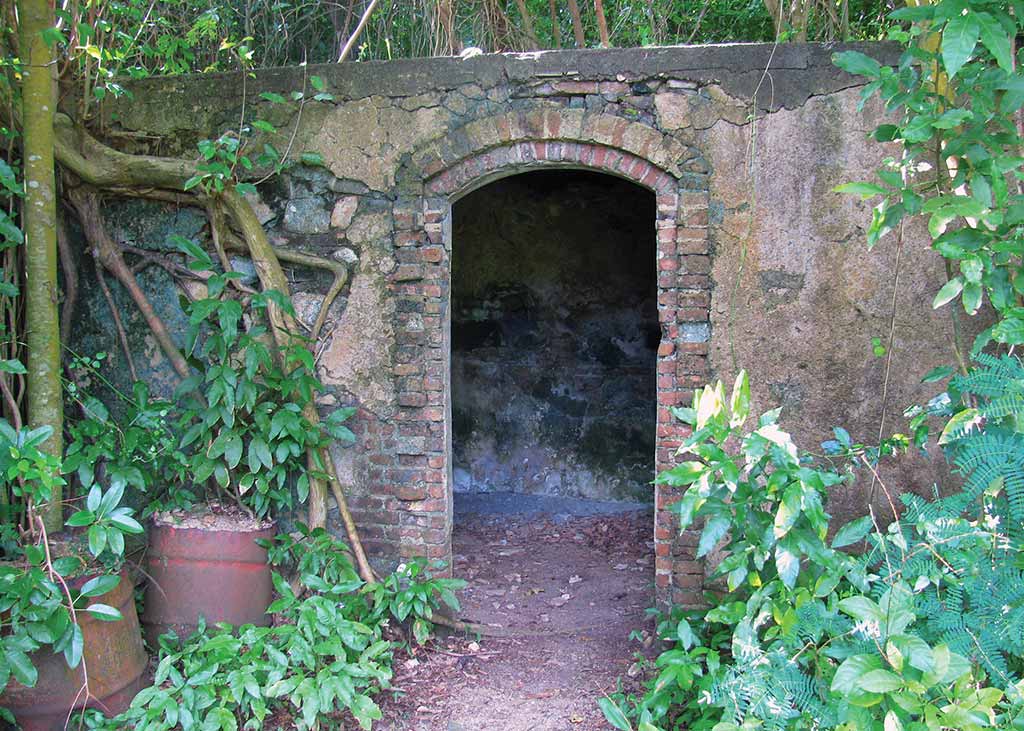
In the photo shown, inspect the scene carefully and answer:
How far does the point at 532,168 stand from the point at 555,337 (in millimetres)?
2621

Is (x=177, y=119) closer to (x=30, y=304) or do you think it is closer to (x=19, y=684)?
(x=30, y=304)

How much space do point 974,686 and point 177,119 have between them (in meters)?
3.88

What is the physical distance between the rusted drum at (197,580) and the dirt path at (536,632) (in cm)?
77

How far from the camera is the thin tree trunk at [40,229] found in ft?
10.8

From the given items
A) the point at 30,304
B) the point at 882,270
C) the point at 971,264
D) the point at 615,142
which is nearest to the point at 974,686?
the point at 971,264

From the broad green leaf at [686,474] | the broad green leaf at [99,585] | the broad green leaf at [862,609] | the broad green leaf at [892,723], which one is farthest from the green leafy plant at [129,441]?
the broad green leaf at [892,723]

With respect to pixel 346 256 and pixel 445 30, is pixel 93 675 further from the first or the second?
pixel 445 30

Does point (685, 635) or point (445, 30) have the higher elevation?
point (445, 30)

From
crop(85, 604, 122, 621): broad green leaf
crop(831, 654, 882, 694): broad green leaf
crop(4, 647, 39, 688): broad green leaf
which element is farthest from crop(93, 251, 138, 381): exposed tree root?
crop(831, 654, 882, 694): broad green leaf

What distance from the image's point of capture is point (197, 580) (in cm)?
360

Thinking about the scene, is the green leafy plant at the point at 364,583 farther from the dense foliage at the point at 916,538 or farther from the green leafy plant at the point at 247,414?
the dense foliage at the point at 916,538

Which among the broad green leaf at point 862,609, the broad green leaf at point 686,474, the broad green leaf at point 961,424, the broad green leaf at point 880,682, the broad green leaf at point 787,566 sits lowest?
the broad green leaf at point 880,682

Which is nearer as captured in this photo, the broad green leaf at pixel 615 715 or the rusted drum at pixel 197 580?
the broad green leaf at pixel 615 715

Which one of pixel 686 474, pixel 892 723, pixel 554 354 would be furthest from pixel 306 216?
pixel 892 723
